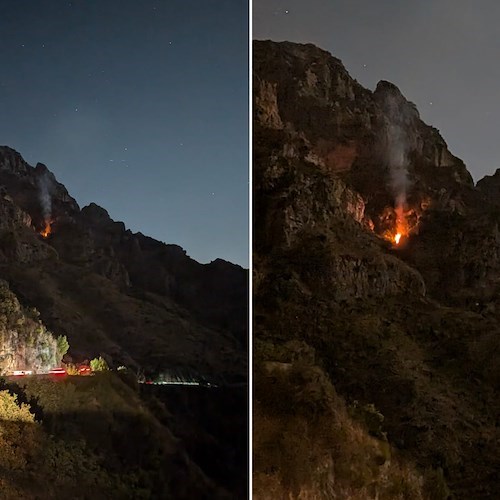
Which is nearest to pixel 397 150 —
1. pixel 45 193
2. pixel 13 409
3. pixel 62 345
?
pixel 45 193

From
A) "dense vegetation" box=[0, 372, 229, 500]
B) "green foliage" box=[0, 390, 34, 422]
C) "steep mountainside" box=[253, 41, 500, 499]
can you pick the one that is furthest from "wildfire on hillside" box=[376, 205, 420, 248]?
"green foliage" box=[0, 390, 34, 422]

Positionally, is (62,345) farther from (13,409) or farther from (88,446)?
(88,446)

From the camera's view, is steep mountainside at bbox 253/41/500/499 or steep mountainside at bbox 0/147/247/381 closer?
steep mountainside at bbox 253/41/500/499

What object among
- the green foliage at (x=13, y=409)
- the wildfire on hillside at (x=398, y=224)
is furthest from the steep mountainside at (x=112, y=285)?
the wildfire on hillside at (x=398, y=224)

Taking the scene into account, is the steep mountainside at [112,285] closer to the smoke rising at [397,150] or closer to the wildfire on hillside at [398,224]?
the wildfire on hillside at [398,224]

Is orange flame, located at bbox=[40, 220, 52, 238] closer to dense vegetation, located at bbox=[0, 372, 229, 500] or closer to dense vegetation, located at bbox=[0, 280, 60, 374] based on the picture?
dense vegetation, located at bbox=[0, 280, 60, 374]
